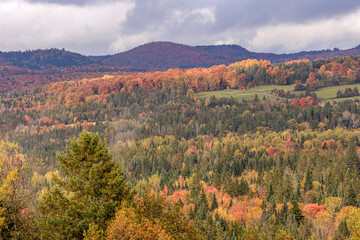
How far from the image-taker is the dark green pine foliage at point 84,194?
31625mm

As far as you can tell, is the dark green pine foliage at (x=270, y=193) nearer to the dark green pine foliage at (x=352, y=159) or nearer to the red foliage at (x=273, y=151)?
the dark green pine foliage at (x=352, y=159)

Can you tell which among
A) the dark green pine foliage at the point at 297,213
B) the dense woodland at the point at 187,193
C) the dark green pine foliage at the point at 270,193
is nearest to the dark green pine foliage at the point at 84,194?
the dense woodland at the point at 187,193

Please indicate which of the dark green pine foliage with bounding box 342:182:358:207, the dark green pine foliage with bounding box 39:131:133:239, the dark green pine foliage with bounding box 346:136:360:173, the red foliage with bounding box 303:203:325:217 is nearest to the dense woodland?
the dark green pine foliage with bounding box 342:182:358:207

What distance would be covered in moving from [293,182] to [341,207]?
86.5 ft

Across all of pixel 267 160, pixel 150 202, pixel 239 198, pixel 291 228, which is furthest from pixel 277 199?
pixel 150 202

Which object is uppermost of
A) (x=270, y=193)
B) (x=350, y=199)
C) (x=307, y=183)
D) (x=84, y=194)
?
(x=84, y=194)

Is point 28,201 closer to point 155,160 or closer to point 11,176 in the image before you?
point 11,176

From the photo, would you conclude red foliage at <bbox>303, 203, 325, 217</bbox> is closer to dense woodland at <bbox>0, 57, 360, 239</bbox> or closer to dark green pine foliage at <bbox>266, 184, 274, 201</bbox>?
dense woodland at <bbox>0, 57, 360, 239</bbox>

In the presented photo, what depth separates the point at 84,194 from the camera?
3428 centimetres

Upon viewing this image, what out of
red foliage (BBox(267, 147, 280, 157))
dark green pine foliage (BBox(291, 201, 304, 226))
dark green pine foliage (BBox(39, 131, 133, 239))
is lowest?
red foliage (BBox(267, 147, 280, 157))

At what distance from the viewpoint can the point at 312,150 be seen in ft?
616

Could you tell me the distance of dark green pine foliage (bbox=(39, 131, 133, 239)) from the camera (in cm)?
3162

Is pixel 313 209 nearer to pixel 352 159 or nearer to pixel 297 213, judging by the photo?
pixel 297 213

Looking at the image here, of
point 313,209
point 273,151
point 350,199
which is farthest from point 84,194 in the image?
point 273,151
